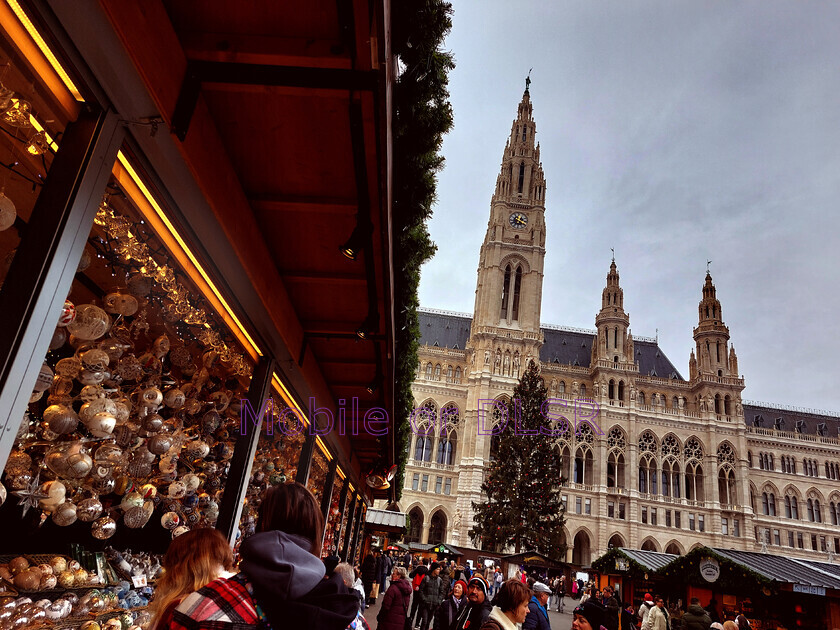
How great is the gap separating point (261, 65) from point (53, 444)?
2051 millimetres

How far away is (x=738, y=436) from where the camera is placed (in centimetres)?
4341

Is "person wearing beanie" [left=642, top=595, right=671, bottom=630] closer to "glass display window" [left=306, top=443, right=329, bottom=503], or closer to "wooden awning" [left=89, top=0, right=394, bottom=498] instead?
"glass display window" [left=306, top=443, right=329, bottom=503]

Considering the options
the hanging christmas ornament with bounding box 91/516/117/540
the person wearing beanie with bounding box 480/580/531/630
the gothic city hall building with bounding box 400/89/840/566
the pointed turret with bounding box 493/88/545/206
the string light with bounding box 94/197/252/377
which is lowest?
the person wearing beanie with bounding box 480/580/531/630

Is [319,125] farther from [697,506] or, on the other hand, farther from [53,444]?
[697,506]

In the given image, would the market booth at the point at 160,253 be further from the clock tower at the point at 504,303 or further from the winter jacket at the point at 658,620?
the clock tower at the point at 504,303

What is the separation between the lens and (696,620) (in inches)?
333

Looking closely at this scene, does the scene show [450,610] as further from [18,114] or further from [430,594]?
[18,114]

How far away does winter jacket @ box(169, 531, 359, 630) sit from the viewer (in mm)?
1272

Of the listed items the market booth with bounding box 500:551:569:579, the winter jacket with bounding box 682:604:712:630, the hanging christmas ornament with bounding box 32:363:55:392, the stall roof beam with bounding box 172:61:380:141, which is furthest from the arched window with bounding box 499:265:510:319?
the hanging christmas ornament with bounding box 32:363:55:392

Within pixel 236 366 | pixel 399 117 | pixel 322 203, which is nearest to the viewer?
pixel 399 117

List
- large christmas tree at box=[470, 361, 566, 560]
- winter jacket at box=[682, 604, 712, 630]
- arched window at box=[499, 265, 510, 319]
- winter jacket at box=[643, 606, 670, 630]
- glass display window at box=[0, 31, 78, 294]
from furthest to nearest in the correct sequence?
arched window at box=[499, 265, 510, 319], large christmas tree at box=[470, 361, 566, 560], winter jacket at box=[643, 606, 670, 630], winter jacket at box=[682, 604, 712, 630], glass display window at box=[0, 31, 78, 294]

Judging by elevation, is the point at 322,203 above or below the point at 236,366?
above

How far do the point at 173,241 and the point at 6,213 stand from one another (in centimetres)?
86

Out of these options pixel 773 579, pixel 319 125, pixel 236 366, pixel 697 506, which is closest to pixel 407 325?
pixel 236 366
